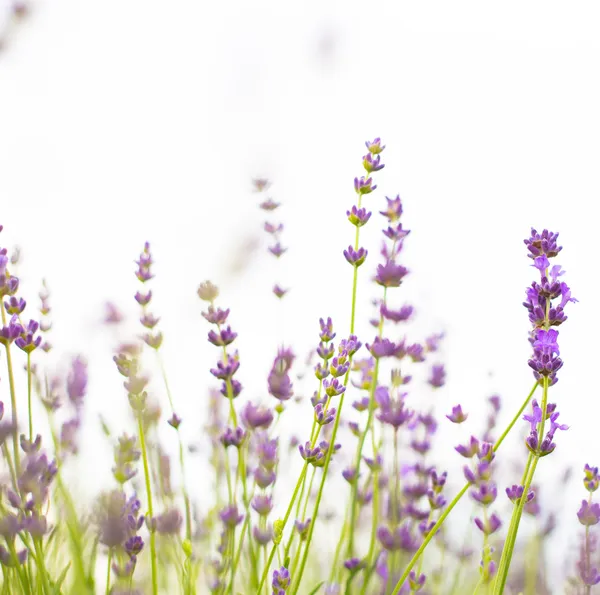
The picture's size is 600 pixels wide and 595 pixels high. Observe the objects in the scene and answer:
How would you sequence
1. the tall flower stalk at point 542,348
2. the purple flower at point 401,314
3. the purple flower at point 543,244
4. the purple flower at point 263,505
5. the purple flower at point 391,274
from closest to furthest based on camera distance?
the tall flower stalk at point 542,348
the purple flower at point 543,244
the purple flower at point 263,505
the purple flower at point 391,274
the purple flower at point 401,314

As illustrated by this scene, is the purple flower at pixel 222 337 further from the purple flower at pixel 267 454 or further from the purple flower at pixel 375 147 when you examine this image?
the purple flower at pixel 375 147

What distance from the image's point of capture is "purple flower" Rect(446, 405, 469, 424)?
144 cm

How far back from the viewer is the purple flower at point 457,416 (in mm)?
1443

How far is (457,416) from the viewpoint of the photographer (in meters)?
1.46

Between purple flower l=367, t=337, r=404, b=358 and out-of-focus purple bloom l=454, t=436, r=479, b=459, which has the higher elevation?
purple flower l=367, t=337, r=404, b=358

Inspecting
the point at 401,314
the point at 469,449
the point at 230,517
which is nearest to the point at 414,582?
the point at 469,449

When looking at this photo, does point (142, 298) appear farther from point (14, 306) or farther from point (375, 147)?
point (375, 147)

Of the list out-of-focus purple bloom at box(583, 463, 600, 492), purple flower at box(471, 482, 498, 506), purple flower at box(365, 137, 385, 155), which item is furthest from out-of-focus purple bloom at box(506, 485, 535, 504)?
purple flower at box(365, 137, 385, 155)

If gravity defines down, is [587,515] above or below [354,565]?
above

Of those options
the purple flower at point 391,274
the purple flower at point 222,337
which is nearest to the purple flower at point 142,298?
the purple flower at point 222,337

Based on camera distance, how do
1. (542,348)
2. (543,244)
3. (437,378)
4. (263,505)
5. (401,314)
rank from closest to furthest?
(542,348) < (543,244) < (263,505) < (401,314) < (437,378)

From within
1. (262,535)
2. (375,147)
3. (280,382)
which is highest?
(375,147)

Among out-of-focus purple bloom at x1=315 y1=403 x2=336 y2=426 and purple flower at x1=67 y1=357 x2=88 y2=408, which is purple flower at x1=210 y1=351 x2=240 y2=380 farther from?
purple flower at x1=67 y1=357 x2=88 y2=408

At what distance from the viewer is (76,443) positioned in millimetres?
1745
